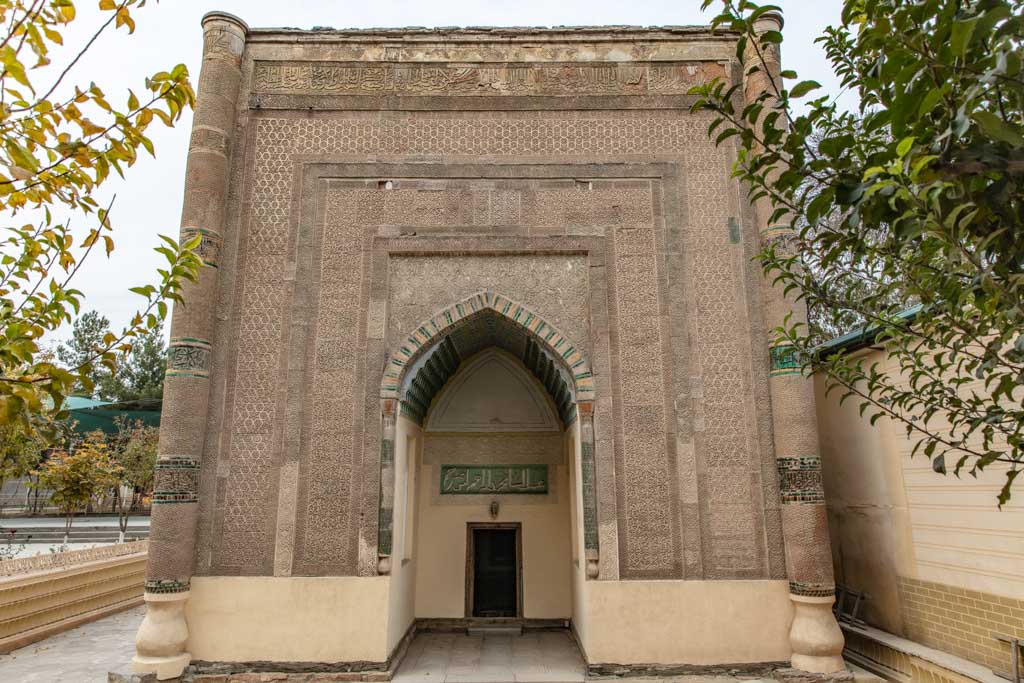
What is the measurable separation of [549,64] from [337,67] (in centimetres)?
198

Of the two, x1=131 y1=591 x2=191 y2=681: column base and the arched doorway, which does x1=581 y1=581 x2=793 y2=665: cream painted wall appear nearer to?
the arched doorway

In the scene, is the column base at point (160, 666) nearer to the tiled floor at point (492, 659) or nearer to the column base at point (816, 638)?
the tiled floor at point (492, 659)

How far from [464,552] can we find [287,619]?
7.32 ft

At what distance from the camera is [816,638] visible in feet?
15.8

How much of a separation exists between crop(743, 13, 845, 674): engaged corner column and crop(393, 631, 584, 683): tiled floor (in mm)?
1778

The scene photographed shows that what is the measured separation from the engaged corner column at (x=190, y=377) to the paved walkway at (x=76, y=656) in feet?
1.74

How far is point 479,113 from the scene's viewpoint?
236 inches

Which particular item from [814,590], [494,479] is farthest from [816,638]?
[494,479]

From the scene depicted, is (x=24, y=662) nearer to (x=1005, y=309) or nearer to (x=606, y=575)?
(x=606, y=575)

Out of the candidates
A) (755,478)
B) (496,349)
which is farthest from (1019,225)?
(496,349)

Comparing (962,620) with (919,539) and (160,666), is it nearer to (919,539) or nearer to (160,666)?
(919,539)

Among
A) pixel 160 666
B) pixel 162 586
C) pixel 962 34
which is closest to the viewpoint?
pixel 962 34

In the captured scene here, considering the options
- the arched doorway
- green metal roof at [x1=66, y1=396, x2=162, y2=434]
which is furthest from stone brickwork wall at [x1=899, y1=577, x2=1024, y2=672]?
green metal roof at [x1=66, y1=396, x2=162, y2=434]

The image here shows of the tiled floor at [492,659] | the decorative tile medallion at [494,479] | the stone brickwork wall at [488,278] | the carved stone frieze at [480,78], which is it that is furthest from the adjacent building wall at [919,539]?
the carved stone frieze at [480,78]
